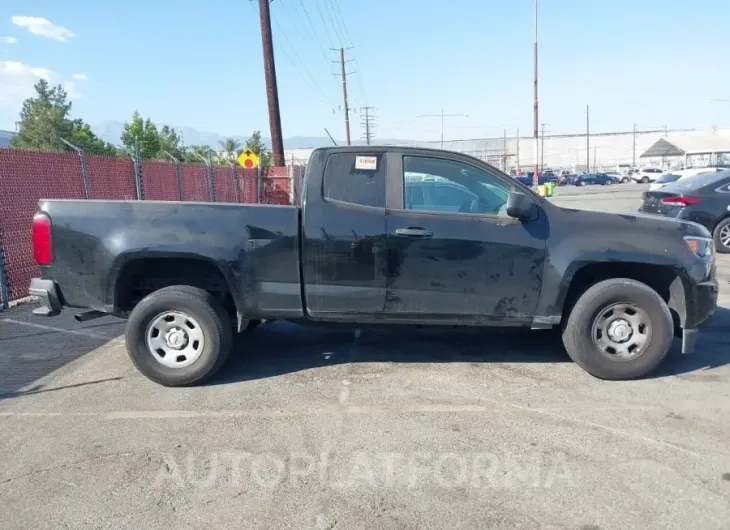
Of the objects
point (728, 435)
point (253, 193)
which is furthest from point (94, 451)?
point (253, 193)

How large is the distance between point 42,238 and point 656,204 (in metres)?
10.7

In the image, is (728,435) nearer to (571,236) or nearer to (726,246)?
(571,236)

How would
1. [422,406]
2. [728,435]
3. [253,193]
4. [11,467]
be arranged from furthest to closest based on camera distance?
[253,193] → [422,406] → [728,435] → [11,467]

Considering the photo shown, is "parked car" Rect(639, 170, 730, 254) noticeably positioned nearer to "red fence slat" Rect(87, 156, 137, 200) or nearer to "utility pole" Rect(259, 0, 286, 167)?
"red fence slat" Rect(87, 156, 137, 200)

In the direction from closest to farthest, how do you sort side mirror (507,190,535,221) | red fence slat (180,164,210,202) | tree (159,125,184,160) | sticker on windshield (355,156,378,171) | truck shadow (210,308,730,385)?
side mirror (507,190,535,221) < sticker on windshield (355,156,378,171) < truck shadow (210,308,730,385) < red fence slat (180,164,210,202) < tree (159,125,184,160)

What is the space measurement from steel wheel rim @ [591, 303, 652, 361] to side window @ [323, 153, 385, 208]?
2063mm

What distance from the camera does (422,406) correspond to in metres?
4.60

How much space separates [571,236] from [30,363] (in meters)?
5.05

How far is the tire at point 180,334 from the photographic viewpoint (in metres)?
4.98

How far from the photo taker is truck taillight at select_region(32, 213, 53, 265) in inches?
196

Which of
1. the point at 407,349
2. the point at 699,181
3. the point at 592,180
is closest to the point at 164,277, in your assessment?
the point at 407,349

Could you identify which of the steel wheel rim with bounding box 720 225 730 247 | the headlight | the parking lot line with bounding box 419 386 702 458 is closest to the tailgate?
the steel wheel rim with bounding box 720 225 730 247

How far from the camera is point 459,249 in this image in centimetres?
497

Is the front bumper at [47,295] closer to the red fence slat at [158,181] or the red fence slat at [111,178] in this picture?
the red fence slat at [111,178]
